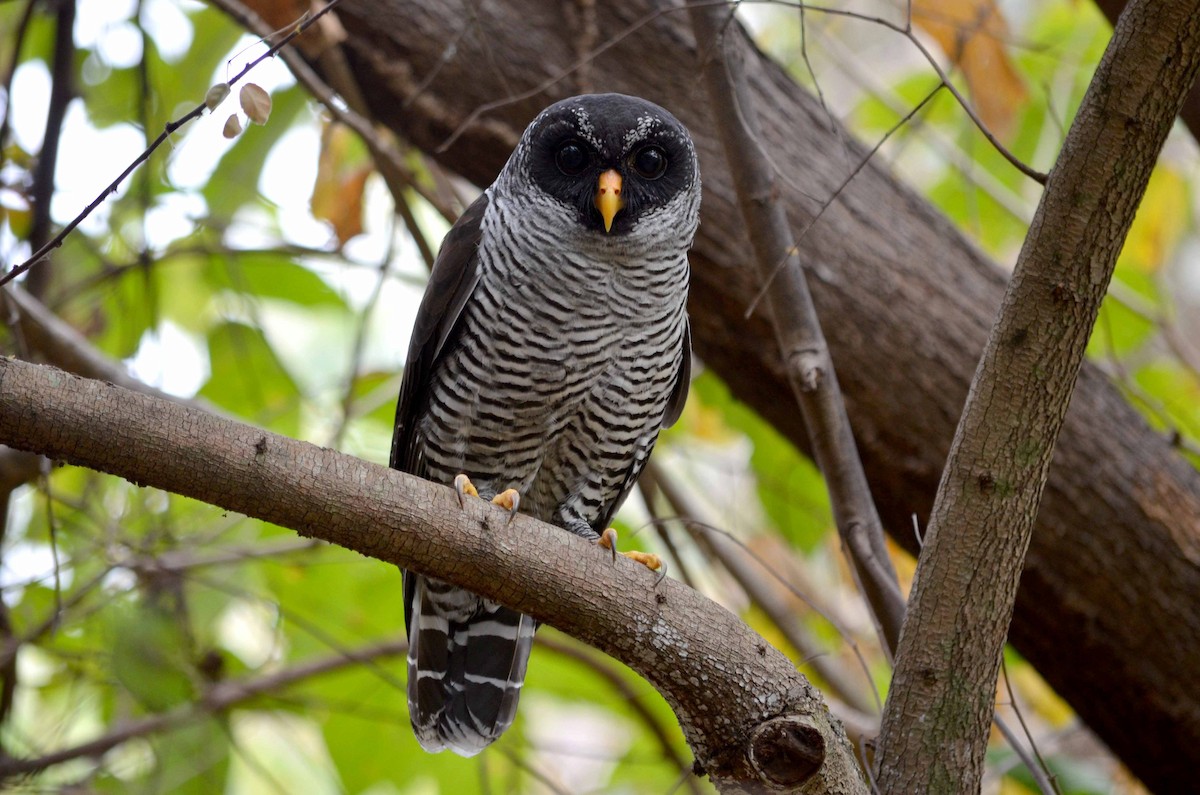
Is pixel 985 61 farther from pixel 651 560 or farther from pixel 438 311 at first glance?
pixel 651 560

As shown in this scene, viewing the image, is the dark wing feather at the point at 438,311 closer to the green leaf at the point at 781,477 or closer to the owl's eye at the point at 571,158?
the owl's eye at the point at 571,158

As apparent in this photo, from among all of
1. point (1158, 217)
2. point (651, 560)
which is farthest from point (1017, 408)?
point (1158, 217)

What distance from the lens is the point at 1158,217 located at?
5.11 meters

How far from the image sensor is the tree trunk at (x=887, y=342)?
11.9 ft

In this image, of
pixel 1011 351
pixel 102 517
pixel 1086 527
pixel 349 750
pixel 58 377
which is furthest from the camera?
pixel 349 750

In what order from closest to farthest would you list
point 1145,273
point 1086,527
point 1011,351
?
point 1011,351
point 1086,527
point 1145,273

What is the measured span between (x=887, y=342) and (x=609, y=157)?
1185 millimetres

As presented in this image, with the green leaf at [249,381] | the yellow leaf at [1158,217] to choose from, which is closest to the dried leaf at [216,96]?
the green leaf at [249,381]

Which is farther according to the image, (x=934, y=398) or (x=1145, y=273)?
(x=1145, y=273)

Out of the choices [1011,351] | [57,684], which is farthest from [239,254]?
[1011,351]

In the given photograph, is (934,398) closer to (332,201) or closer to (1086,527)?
(1086,527)

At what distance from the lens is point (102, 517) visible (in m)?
4.00

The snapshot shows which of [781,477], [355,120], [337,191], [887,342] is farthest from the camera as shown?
[781,477]

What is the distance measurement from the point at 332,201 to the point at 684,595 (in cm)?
232
